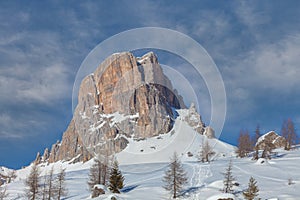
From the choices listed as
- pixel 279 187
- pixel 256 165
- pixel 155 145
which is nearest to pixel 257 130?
pixel 256 165

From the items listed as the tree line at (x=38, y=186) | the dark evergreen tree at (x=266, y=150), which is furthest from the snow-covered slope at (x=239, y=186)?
the tree line at (x=38, y=186)

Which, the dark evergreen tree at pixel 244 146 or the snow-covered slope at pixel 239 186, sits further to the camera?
the dark evergreen tree at pixel 244 146

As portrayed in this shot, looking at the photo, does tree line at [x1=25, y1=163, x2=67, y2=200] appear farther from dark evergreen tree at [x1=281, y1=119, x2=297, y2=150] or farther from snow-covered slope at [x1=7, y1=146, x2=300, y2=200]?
dark evergreen tree at [x1=281, y1=119, x2=297, y2=150]

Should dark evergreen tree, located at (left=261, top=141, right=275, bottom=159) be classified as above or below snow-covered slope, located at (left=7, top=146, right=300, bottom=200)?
above

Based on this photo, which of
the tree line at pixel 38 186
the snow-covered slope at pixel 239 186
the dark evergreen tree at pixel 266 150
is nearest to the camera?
the snow-covered slope at pixel 239 186

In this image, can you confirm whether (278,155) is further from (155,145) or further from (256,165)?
(155,145)

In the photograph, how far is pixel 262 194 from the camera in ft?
168

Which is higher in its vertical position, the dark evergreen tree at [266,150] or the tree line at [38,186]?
the dark evergreen tree at [266,150]

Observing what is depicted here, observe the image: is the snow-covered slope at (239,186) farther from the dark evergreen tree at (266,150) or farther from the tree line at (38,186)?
the tree line at (38,186)

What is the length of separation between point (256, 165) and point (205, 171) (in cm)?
1128

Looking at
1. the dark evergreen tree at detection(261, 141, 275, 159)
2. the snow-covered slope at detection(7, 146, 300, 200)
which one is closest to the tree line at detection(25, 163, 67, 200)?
the snow-covered slope at detection(7, 146, 300, 200)

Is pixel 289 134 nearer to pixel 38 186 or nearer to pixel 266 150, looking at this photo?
pixel 266 150

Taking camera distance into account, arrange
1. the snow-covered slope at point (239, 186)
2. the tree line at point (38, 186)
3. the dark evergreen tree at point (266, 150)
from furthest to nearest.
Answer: the dark evergreen tree at point (266, 150) < the tree line at point (38, 186) < the snow-covered slope at point (239, 186)

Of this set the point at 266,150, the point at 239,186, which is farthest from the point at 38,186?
the point at 266,150
